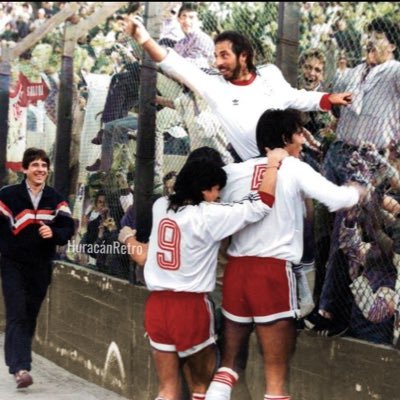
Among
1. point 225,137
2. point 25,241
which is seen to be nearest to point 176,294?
point 225,137

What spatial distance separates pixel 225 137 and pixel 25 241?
212 cm

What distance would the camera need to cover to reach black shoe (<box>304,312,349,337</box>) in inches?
227

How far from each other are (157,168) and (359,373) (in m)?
2.75

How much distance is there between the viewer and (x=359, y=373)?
5496mm

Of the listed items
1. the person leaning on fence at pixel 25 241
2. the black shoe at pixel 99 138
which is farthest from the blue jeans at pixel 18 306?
the black shoe at pixel 99 138

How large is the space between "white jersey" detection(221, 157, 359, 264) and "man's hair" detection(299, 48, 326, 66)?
1.12 m

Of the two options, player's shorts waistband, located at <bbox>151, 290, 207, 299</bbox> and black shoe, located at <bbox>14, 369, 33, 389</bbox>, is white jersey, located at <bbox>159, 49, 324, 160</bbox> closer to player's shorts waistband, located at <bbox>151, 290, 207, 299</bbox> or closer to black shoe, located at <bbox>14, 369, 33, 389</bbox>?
player's shorts waistband, located at <bbox>151, 290, 207, 299</bbox>

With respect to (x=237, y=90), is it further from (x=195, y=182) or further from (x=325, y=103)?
(x=195, y=182)

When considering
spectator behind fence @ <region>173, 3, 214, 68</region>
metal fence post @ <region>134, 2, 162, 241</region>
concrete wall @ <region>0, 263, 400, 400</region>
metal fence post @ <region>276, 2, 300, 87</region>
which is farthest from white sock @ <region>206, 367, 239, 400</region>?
spectator behind fence @ <region>173, 3, 214, 68</region>

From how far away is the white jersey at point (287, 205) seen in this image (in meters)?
5.11

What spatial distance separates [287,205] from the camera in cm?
524

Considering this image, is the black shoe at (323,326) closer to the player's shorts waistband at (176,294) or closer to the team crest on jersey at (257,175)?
the player's shorts waistband at (176,294)

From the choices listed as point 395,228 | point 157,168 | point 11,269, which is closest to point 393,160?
point 395,228

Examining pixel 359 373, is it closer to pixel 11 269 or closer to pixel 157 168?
pixel 157 168
